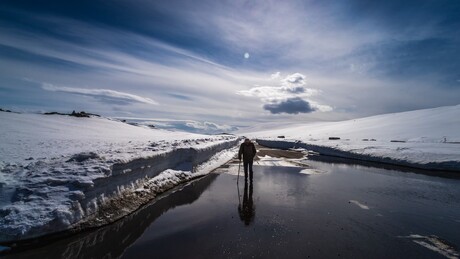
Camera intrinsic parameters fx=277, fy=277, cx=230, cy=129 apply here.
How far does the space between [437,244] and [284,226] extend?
3637mm

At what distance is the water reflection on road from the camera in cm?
618

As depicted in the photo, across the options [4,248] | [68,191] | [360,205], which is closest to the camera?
[4,248]

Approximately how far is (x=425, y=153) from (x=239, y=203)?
2128 cm

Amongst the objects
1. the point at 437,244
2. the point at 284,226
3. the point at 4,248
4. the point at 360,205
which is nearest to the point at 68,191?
the point at 4,248

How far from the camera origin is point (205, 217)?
860 centimetres

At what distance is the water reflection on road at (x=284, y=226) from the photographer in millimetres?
6180

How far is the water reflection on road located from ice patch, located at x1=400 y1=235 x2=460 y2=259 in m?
0.02

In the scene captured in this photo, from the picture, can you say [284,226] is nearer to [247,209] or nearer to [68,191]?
[247,209]

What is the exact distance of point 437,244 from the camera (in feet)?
21.9

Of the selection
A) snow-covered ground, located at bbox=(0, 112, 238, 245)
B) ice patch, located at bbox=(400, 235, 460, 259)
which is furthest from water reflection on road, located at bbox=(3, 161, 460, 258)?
snow-covered ground, located at bbox=(0, 112, 238, 245)

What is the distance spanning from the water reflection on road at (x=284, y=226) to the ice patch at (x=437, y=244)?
0.07ft

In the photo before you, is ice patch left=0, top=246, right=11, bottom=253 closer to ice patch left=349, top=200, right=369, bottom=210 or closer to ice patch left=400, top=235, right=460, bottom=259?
ice patch left=400, top=235, right=460, bottom=259

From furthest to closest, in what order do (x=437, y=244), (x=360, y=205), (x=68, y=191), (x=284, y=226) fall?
(x=360, y=205) < (x=284, y=226) < (x=68, y=191) < (x=437, y=244)

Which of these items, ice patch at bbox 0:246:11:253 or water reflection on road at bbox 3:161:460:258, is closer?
ice patch at bbox 0:246:11:253
